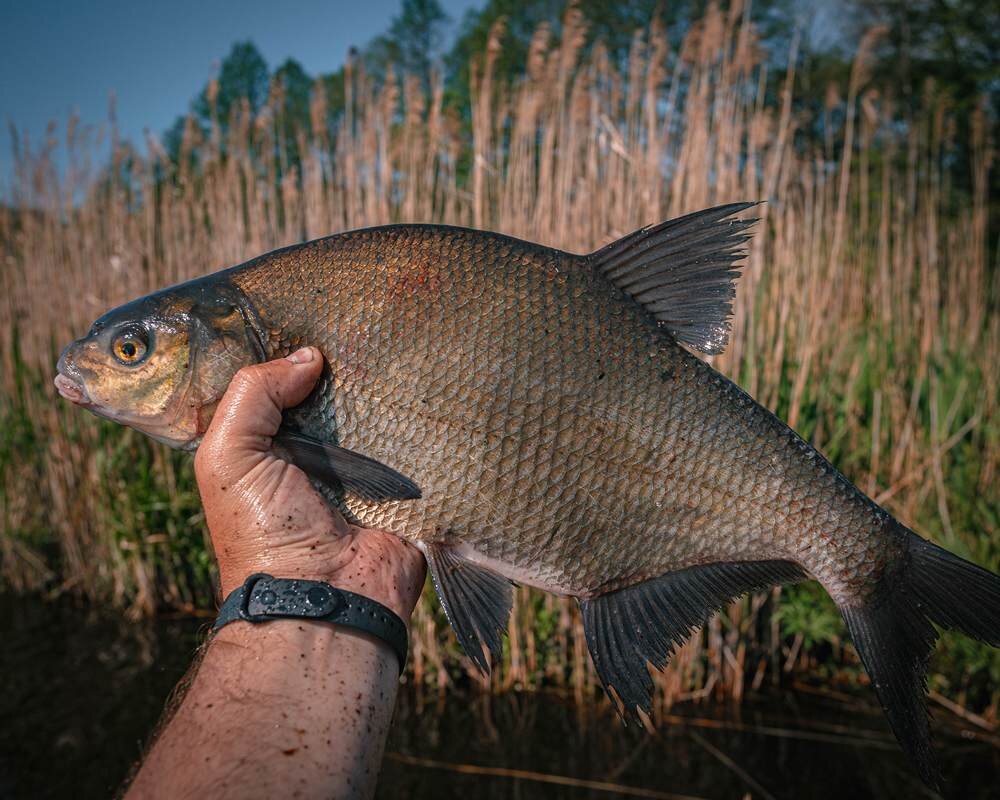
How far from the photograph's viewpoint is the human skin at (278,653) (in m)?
1.31

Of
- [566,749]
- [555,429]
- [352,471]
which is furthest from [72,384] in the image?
A: [566,749]

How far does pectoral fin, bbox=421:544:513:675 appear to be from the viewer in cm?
175

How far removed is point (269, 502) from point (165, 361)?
0.43m

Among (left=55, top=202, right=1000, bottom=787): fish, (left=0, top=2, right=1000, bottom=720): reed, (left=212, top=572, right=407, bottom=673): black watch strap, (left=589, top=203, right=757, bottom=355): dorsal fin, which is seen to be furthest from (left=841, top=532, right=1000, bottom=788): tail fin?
(left=0, top=2, right=1000, bottom=720): reed

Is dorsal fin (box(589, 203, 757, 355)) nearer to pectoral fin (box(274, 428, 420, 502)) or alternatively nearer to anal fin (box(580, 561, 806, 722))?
anal fin (box(580, 561, 806, 722))

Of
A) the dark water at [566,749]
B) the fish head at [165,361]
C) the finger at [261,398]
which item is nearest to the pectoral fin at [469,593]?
the finger at [261,398]

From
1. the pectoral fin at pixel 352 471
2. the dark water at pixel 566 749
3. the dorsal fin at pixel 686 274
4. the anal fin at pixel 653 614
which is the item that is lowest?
the dark water at pixel 566 749

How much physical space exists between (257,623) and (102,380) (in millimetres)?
717

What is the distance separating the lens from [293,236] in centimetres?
527

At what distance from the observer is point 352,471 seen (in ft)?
5.73

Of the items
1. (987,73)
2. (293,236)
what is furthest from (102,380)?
(987,73)

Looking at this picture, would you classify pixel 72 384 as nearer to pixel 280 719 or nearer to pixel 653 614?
pixel 280 719

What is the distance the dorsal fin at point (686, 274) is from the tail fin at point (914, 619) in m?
0.64

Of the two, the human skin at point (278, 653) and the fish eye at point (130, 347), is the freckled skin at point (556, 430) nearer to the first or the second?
the human skin at point (278, 653)
